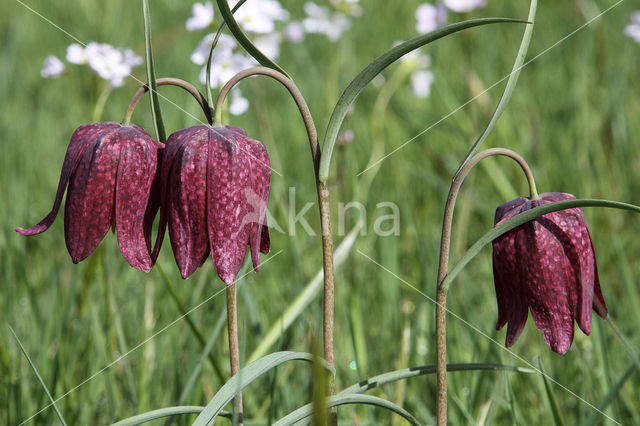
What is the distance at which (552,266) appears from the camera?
75cm

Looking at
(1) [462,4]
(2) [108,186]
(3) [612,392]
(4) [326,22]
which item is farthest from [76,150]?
(4) [326,22]

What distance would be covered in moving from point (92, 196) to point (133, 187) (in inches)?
1.7

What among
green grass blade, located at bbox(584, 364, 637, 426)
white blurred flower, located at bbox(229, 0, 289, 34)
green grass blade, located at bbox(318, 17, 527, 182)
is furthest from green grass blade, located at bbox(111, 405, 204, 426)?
white blurred flower, located at bbox(229, 0, 289, 34)

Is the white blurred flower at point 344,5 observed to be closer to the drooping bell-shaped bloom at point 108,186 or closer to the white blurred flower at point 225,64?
the white blurred flower at point 225,64

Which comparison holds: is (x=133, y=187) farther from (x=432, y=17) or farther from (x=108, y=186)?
(x=432, y=17)

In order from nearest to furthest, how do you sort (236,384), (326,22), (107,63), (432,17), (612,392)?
(236,384)
(612,392)
(107,63)
(432,17)
(326,22)

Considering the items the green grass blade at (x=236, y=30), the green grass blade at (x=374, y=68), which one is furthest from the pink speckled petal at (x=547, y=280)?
the green grass blade at (x=236, y=30)

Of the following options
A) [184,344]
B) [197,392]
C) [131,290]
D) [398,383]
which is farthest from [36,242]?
[398,383]

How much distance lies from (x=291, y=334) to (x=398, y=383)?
0.26m

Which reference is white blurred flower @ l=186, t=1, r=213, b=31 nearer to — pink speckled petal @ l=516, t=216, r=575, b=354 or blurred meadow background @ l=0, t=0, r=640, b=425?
blurred meadow background @ l=0, t=0, r=640, b=425

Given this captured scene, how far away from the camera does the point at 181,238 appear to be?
2.42 ft

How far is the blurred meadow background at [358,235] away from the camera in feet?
3.73

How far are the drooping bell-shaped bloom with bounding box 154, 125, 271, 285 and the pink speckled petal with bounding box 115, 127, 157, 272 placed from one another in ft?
0.06

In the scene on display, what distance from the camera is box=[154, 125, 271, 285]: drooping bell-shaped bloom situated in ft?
2.38
